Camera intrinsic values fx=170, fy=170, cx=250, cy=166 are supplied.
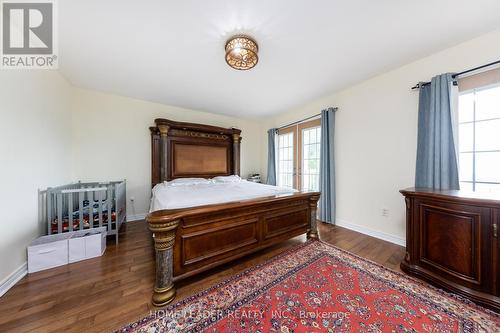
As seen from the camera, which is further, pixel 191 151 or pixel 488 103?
pixel 191 151

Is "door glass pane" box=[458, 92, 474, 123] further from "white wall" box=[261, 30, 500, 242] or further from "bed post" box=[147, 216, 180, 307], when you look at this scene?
"bed post" box=[147, 216, 180, 307]

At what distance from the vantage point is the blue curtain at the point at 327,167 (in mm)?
3244

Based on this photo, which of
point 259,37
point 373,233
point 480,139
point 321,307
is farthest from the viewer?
point 373,233

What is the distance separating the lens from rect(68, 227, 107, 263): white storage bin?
197 cm

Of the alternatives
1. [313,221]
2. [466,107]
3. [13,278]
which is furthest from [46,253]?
[466,107]

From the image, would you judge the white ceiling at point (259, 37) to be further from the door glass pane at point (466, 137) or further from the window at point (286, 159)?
the window at point (286, 159)

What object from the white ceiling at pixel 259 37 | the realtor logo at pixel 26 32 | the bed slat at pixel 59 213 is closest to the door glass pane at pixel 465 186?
the white ceiling at pixel 259 37

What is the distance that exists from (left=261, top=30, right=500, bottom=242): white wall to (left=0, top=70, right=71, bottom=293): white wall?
4315 mm

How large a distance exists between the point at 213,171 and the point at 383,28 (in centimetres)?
365

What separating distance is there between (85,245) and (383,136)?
4336 millimetres

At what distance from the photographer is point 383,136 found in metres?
2.65

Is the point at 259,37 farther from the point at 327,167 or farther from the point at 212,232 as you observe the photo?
the point at 327,167

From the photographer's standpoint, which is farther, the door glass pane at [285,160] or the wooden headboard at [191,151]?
the door glass pane at [285,160]

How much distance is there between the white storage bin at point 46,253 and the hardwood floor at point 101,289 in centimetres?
9
